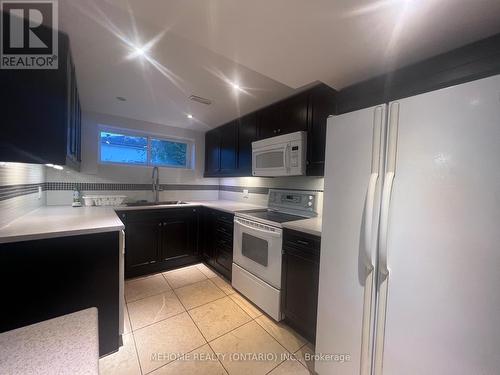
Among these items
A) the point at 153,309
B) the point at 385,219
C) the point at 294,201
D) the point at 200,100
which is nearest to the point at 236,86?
the point at 200,100

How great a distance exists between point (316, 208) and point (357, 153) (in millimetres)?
1119

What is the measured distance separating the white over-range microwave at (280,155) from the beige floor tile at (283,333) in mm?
1419

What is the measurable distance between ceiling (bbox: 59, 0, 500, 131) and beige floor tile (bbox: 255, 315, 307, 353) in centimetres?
211

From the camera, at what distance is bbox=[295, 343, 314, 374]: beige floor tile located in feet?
4.74

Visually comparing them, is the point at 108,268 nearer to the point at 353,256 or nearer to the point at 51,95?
the point at 51,95

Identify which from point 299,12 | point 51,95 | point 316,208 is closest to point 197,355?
point 316,208

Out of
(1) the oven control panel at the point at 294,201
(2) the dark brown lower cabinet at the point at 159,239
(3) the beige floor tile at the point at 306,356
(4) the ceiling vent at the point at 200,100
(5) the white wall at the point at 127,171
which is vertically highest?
(4) the ceiling vent at the point at 200,100

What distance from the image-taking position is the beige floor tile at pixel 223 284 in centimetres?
236

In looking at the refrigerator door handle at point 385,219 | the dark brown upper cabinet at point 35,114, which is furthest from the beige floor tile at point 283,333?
the dark brown upper cabinet at point 35,114

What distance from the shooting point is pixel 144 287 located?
239cm

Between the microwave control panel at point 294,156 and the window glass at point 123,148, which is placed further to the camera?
the window glass at point 123,148

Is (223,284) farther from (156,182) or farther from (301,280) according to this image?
(156,182)

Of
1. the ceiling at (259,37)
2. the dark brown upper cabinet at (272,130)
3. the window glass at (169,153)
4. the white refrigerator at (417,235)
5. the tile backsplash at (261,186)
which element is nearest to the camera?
the white refrigerator at (417,235)

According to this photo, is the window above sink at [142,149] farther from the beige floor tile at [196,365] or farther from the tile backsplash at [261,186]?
the beige floor tile at [196,365]
